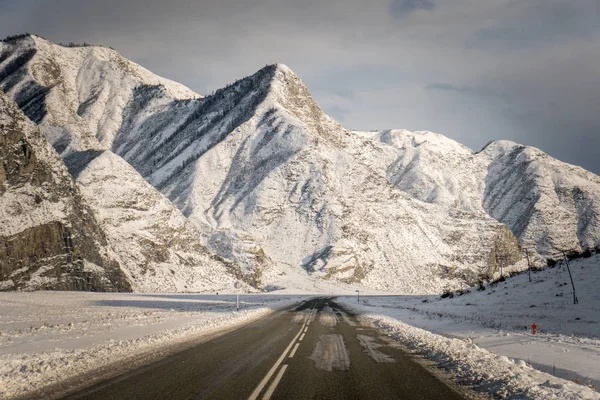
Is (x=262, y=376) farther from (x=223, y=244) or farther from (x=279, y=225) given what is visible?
(x=279, y=225)

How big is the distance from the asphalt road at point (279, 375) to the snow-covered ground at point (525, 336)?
4.79ft

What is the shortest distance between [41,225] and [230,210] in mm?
81432

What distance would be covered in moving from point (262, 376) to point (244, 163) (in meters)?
151

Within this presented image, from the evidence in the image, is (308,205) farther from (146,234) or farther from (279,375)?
(279,375)

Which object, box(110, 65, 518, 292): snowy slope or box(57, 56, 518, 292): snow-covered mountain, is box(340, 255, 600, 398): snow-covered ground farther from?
box(110, 65, 518, 292): snowy slope

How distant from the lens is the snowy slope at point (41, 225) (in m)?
62.5

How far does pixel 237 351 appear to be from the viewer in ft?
45.9

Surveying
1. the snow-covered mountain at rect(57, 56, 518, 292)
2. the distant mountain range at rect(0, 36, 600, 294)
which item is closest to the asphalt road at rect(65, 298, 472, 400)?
the distant mountain range at rect(0, 36, 600, 294)

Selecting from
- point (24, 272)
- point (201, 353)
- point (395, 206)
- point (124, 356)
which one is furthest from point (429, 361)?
point (395, 206)

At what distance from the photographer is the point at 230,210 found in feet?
479

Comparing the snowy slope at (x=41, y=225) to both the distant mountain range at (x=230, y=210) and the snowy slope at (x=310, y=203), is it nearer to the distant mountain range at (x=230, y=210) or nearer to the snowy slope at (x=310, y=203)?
the distant mountain range at (x=230, y=210)

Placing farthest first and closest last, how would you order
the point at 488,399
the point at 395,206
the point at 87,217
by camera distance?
the point at 395,206 < the point at 87,217 < the point at 488,399

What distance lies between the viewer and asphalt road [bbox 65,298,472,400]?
855cm

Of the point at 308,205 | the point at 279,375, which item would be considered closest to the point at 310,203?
the point at 308,205
